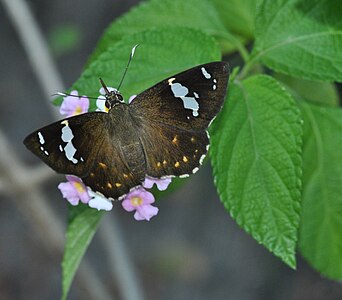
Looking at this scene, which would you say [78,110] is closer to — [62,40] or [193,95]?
[193,95]

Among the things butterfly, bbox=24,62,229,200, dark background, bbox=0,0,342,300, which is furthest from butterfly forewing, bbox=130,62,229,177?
dark background, bbox=0,0,342,300

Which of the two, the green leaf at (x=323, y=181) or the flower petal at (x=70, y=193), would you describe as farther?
the green leaf at (x=323, y=181)

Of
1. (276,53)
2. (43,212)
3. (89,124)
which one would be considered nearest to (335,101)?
Result: (276,53)

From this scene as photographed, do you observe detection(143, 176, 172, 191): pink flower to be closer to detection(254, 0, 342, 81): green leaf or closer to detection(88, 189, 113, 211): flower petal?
detection(88, 189, 113, 211): flower petal

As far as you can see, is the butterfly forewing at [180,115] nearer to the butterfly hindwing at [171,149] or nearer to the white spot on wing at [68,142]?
the butterfly hindwing at [171,149]

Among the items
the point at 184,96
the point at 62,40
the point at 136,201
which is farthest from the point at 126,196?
the point at 62,40

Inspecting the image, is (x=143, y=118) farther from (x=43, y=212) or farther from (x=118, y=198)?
(x=43, y=212)

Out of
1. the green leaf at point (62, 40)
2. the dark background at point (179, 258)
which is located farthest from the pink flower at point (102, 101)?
the dark background at point (179, 258)

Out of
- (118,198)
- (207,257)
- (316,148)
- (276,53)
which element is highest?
(276,53)
